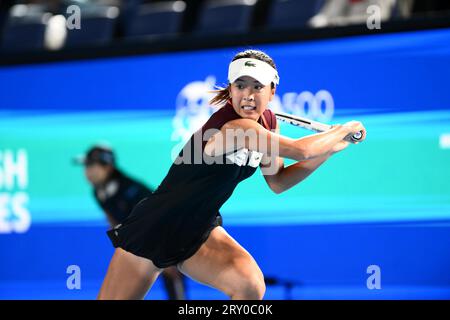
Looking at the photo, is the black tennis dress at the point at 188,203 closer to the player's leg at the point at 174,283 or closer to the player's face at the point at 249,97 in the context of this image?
the player's face at the point at 249,97

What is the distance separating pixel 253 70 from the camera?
398 centimetres

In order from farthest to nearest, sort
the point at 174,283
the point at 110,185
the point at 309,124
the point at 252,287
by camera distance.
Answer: the point at 110,185 → the point at 174,283 → the point at 309,124 → the point at 252,287

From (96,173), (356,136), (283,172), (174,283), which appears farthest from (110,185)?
(356,136)

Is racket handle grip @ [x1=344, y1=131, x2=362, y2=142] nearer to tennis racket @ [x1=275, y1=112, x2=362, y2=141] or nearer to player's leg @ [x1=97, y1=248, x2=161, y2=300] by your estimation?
tennis racket @ [x1=275, y1=112, x2=362, y2=141]

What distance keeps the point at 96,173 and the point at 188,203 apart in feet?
7.29

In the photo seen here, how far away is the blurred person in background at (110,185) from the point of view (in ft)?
19.5

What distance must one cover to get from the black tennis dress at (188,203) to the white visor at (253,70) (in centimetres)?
16

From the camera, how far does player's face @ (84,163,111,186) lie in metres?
6.08

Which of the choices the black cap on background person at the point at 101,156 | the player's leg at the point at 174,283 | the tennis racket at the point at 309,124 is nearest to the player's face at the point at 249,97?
the tennis racket at the point at 309,124

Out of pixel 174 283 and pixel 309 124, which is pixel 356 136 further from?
pixel 174 283
